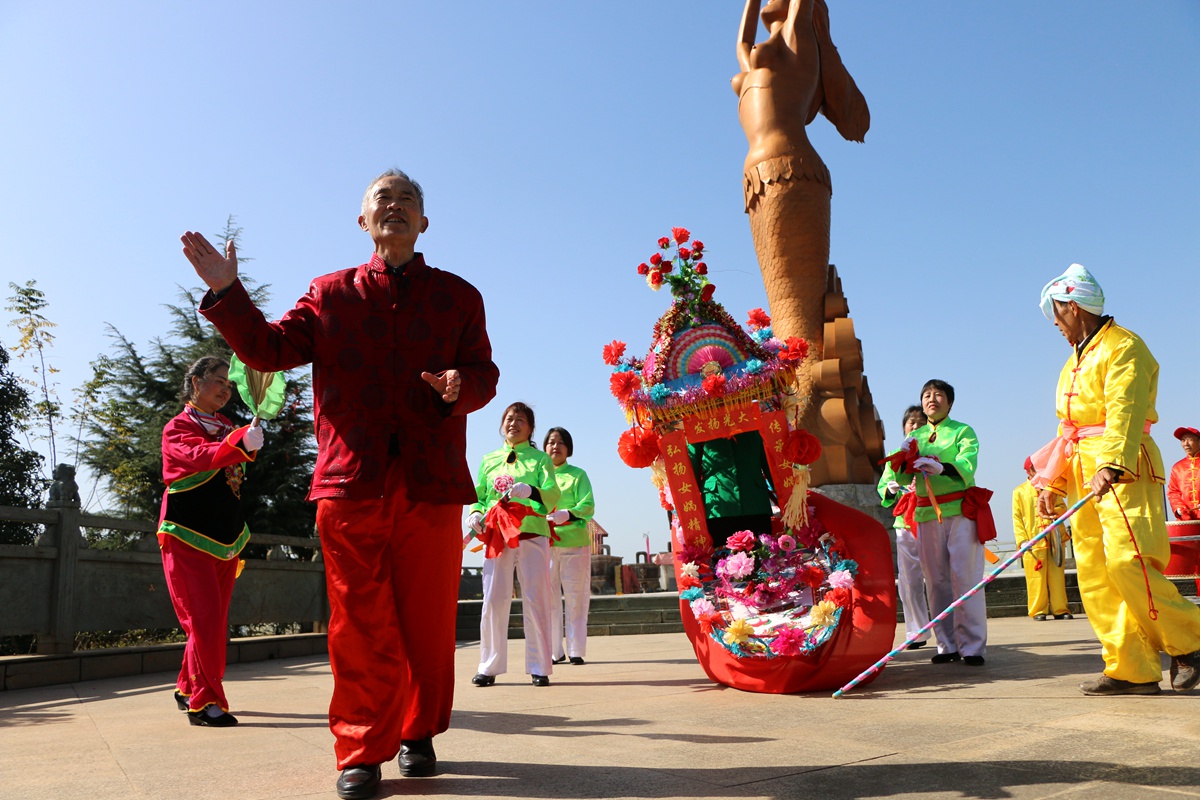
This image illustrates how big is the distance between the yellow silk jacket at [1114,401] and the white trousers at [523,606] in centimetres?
346

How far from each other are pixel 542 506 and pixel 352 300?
3.53 metres

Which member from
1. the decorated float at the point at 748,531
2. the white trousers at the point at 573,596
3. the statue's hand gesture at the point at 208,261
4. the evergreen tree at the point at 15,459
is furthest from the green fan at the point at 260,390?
the evergreen tree at the point at 15,459

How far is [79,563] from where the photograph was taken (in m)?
7.94

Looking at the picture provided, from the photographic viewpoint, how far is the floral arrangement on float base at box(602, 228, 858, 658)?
5.32m

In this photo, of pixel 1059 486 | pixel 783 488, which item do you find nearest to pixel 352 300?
pixel 783 488

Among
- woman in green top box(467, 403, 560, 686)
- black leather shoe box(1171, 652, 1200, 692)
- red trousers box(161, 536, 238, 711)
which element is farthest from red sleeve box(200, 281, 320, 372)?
black leather shoe box(1171, 652, 1200, 692)

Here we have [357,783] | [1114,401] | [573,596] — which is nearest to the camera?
[357,783]

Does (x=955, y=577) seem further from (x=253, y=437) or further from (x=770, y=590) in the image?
(x=253, y=437)

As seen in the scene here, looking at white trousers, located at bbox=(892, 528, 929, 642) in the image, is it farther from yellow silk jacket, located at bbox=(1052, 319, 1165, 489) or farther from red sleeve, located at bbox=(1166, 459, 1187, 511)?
red sleeve, located at bbox=(1166, 459, 1187, 511)

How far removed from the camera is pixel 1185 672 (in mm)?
4391

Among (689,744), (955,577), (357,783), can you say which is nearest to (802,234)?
(955,577)

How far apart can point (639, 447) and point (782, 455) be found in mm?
958

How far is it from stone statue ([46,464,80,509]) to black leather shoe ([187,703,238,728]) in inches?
156

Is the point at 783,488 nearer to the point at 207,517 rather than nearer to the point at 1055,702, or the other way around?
the point at 1055,702
